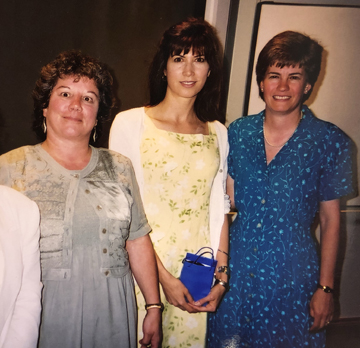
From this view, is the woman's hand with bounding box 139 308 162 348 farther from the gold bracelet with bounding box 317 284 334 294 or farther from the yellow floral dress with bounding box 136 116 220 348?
the gold bracelet with bounding box 317 284 334 294

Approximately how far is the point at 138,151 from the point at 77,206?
14.1 inches

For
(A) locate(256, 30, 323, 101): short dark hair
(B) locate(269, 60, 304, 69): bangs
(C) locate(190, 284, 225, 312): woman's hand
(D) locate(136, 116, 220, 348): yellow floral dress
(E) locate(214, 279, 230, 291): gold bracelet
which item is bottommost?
(C) locate(190, 284, 225, 312): woman's hand

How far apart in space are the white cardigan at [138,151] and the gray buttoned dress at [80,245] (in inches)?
6.8

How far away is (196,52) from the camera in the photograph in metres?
1.26

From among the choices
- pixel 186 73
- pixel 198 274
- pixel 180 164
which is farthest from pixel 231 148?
pixel 198 274

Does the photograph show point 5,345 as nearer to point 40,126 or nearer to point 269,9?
point 40,126

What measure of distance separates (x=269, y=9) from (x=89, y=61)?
79 centimetres

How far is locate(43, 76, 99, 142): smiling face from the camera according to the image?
1.00m

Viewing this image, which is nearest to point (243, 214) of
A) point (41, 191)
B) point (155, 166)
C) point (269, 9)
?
point (155, 166)

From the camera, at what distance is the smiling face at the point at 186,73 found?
1.28m

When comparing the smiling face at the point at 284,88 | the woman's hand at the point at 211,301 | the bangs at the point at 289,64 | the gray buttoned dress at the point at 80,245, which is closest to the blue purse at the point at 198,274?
the woman's hand at the point at 211,301

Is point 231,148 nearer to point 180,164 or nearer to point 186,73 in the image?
point 180,164

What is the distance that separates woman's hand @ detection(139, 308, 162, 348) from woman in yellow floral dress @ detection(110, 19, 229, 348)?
0.34 feet

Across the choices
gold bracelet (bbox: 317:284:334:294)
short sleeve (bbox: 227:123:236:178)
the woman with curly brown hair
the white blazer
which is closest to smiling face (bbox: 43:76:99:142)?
the woman with curly brown hair
